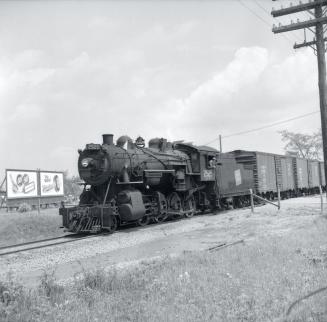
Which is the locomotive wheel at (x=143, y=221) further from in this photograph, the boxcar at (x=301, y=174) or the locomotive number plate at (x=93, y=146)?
the boxcar at (x=301, y=174)

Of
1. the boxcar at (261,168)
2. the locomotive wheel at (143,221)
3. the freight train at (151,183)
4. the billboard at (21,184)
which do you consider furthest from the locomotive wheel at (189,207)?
the billboard at (21,184)

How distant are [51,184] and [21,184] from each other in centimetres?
331

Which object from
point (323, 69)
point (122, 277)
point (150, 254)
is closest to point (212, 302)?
point (122, 277)

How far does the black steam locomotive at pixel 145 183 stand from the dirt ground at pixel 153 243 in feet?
3.14

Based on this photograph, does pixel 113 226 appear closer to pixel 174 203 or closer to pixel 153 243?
pixel 153 243

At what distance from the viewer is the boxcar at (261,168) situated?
963 inches

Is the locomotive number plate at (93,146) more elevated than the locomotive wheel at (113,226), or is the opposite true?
the locomotive number plate at (93,146)

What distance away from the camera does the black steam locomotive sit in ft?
44.0

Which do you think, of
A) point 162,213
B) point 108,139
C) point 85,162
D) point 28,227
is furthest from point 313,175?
point 85,162

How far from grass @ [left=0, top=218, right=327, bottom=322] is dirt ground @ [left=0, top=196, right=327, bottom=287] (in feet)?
2.63

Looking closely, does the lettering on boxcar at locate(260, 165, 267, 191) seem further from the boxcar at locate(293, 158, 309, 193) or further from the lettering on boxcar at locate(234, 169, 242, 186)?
the boxcar at locate(293, 158, 309, 193)

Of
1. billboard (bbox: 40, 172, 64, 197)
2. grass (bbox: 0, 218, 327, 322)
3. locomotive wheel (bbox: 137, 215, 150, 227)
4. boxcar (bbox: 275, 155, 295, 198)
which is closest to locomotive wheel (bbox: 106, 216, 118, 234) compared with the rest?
locomotive wheel (bbox: 137, 215, 150, 227)

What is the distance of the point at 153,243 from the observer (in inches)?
425

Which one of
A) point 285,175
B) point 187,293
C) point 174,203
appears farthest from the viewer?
point 285,175
